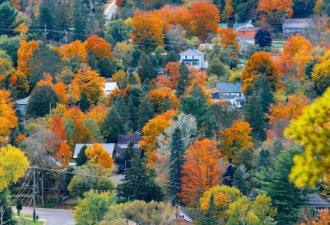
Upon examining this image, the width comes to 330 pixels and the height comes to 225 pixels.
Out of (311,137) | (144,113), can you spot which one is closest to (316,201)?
(144,113)

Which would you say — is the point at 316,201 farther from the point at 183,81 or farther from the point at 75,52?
the point at 75,52

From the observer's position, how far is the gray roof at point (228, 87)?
62556mm

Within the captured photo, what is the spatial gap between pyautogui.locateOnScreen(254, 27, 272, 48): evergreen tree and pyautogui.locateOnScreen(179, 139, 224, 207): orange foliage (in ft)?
120

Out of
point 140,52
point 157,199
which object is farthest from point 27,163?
point 140,52

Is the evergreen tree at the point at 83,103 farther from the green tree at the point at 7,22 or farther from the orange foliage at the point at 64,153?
the green tree at the point at 7,22

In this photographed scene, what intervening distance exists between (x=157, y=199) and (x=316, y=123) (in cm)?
3120

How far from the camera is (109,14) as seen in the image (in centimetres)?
9200

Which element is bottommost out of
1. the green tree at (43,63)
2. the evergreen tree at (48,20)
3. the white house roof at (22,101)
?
the white house roof at (22,101)

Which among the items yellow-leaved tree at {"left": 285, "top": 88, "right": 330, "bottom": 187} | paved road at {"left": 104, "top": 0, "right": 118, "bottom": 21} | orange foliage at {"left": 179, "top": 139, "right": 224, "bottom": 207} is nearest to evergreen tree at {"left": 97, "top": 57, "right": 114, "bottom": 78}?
paved road at {"left": 104, "top": 0, "right": 118, "bottom": 21}

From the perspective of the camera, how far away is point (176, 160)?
43.0m

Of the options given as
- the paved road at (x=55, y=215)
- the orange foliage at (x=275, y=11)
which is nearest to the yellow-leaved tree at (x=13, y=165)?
the paved road at (x=55, y=215)

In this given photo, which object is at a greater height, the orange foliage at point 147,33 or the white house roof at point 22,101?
the orange foliage at point 147,33

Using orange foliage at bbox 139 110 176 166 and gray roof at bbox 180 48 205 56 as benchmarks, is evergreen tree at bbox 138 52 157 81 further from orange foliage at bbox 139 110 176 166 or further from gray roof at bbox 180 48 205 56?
orange foliage at bbox 139 110 176 166

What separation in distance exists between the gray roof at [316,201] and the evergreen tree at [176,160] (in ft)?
22.3
